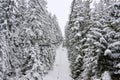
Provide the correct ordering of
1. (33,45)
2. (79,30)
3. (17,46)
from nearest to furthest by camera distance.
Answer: (17,46) < (33,45) < (79,30)

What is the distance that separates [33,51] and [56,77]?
42.6ft

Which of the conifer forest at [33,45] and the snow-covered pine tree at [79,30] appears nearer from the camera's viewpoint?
the conifer forest at [33,45]

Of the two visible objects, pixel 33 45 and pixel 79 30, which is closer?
pixel 33 45

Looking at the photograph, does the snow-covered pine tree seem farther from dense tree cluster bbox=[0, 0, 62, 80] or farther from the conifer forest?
dense tree cluster bbox=[0, 0, 62, 80]

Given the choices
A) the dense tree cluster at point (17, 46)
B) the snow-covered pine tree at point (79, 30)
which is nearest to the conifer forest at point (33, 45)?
the dense tree cluster at point (17, 46)

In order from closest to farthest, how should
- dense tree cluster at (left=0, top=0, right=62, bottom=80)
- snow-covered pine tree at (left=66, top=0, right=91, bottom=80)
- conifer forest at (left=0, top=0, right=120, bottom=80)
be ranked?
1. conifer forest at (left=0, top=0, right=120, bottom=80)
2. dense tree cluster at (left=0, top=0, right=62, bottom=80)
3. snow-covered pine tree at (left=66, top=0, right=91, bottom=80)

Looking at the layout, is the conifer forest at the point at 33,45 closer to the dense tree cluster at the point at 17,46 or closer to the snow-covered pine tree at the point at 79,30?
the dense tree cluster at the point at 17,46

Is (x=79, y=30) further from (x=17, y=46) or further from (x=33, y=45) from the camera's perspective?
(x=17, y=46)

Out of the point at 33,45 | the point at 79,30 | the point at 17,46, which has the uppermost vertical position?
the point at 79,30

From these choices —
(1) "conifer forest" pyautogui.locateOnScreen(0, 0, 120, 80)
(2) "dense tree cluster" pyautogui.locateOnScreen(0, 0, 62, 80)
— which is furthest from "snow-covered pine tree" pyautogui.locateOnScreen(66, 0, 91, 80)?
(2) "dense tree cluster" pyautogui.locateOnScreen(0, 0, 62, 80)

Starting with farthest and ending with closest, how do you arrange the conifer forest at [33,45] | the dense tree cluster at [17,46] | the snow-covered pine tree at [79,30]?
the snow-covered pine tree at [79,30] < the dense tree cluster at [17,46] < the conifer forest at [33,45]

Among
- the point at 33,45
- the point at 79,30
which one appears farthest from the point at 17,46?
the point at 79,30

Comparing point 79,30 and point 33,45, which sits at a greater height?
point 79,30

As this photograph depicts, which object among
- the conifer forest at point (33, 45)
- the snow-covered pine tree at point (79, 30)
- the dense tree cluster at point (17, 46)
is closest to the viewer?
the conifer forest at point (33, 45)
